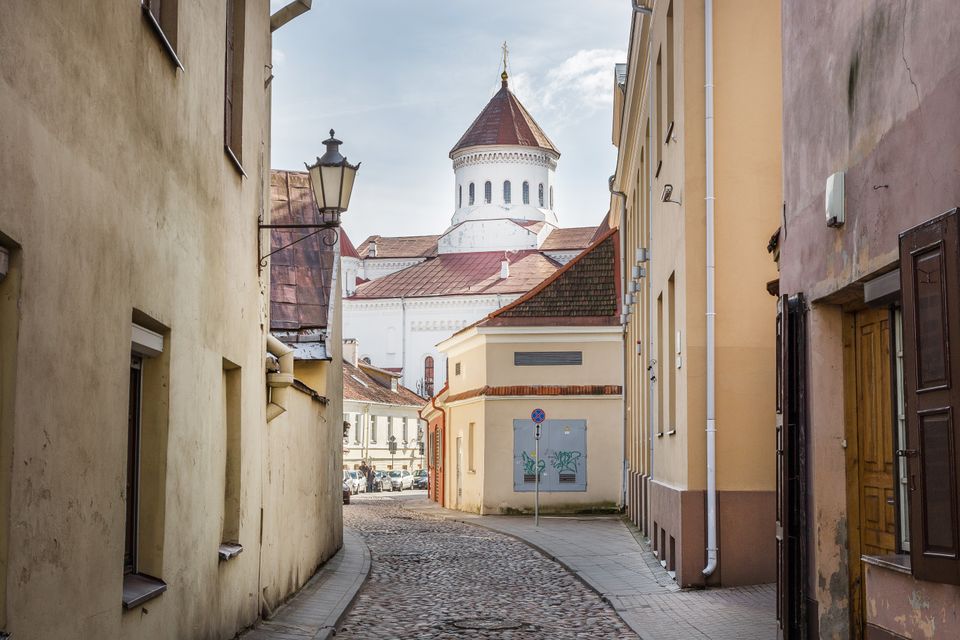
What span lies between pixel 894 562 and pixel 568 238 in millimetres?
95595

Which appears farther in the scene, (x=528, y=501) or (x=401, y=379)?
(x=401, y=379)

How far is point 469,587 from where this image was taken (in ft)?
49.3

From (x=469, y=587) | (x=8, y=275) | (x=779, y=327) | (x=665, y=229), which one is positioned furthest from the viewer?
(x=665, y=229)

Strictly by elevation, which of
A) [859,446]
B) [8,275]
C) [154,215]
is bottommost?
[859,446]

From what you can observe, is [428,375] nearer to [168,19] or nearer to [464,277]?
[464,277]

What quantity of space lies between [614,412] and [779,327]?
73.3ft

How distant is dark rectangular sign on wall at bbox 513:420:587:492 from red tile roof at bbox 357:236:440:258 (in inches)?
2912

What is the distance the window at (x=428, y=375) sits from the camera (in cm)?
9187

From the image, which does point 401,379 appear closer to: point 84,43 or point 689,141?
point 689,141

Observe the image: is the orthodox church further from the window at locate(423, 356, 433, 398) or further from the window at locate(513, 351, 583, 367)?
the window at locate(513, 351, 583, 367)

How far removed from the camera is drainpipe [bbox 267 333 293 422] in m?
12.1

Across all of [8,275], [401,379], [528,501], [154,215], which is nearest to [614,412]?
[528,501]

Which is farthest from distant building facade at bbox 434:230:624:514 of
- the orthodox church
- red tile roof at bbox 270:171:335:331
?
the orthodox church

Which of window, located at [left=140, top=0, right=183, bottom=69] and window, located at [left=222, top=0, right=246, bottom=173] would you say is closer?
A: window, located at [left=140, top=0, right=183, bottom=69]
